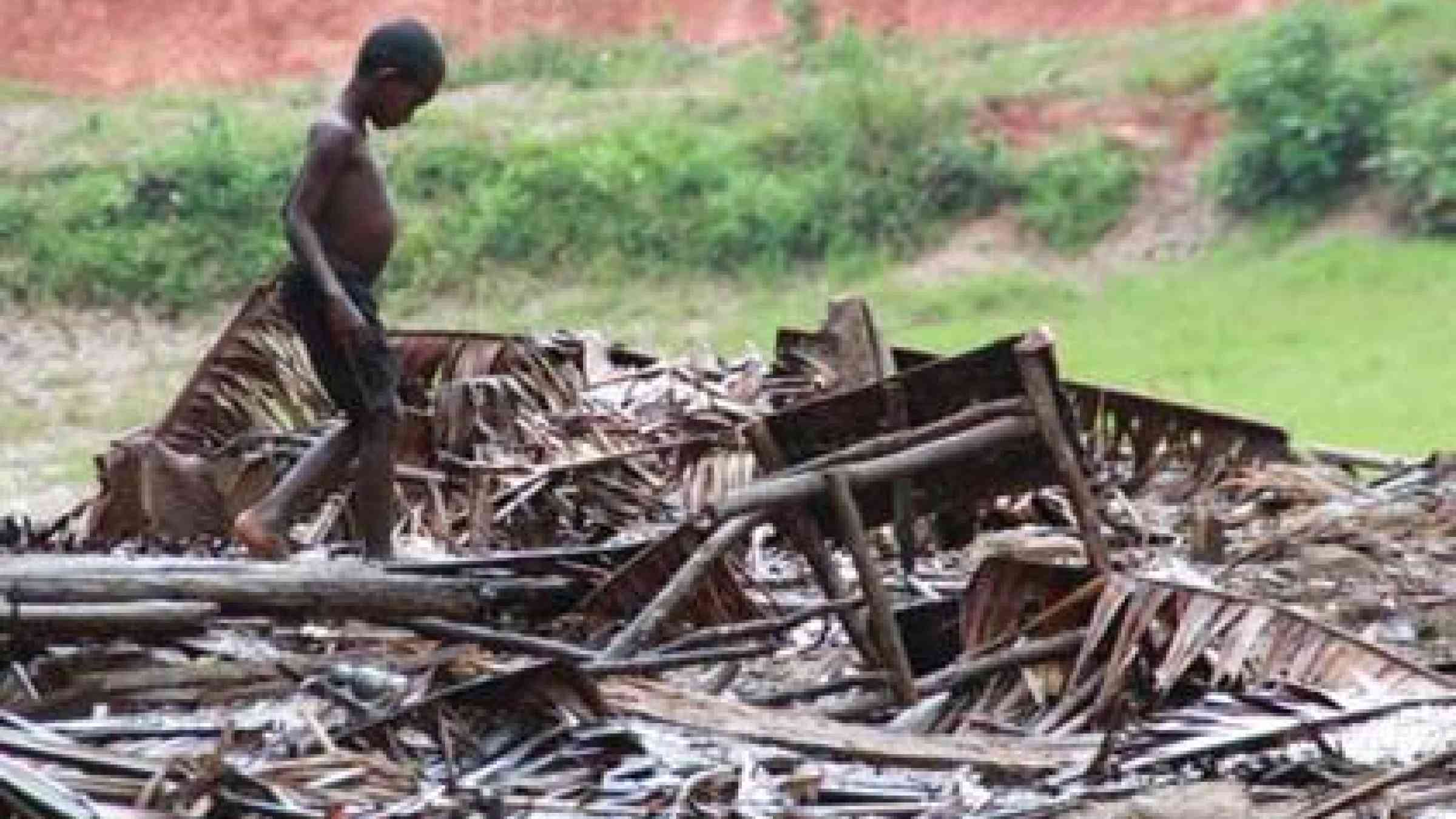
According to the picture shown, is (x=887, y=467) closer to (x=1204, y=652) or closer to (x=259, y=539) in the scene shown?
(x=1204, y=652)

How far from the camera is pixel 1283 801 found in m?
4.00

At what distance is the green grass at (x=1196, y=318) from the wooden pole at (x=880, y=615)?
9.15 metres

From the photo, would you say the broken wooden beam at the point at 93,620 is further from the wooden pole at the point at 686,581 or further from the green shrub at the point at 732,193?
the green shrub at the point at 732,193

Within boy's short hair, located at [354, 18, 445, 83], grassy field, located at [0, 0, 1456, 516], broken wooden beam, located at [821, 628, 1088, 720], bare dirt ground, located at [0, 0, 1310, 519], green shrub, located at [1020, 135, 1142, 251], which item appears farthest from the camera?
green shrub, located at [1020, 135, 1142, 251]

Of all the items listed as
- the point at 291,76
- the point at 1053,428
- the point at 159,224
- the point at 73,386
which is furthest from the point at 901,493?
the point at 291,76

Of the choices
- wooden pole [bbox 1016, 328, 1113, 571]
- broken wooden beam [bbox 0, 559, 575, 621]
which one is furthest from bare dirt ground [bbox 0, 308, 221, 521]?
wooden pole [bbox 1016, 328, 1113, 571]

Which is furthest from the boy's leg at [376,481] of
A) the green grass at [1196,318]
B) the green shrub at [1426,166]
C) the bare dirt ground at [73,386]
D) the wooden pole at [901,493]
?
the green shrub at [1426,166]

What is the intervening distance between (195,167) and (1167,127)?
277 inches

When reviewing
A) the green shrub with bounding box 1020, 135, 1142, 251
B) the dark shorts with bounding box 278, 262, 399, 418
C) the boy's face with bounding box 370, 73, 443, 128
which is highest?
the boy's face with bounding box 370, 73, 443, 128

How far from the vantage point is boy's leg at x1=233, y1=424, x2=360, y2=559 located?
604 centimetres

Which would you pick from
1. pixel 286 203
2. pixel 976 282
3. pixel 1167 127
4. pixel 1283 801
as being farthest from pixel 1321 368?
pixel 1283 801

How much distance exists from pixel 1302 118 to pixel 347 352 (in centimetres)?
1433

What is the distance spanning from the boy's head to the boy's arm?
3.7 inches

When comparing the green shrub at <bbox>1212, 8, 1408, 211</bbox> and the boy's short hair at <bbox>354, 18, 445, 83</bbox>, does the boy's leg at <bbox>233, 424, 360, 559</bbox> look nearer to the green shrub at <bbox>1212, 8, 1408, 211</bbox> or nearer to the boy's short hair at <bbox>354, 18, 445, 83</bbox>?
the boy's short hair at <bbox>354, 18, 445, 83</bbox>
